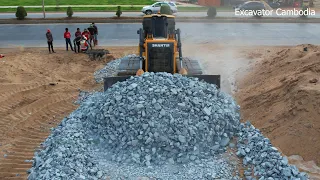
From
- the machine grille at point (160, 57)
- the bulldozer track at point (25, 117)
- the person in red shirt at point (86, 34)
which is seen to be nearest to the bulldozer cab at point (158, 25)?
the machine grille at point (160, 57)

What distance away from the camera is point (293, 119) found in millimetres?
9781

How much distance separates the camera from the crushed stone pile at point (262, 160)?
302 inches

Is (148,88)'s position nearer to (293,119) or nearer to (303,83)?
(293,119)

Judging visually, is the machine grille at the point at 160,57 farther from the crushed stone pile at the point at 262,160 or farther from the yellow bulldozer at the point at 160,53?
the crushed stone pile at the point at 262,160

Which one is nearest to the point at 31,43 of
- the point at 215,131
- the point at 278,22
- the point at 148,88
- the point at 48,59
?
the point at 48,59

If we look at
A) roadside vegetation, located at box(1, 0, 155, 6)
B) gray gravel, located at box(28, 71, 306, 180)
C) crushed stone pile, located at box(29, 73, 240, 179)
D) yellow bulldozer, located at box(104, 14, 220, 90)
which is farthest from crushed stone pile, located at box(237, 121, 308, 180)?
roadside vegetation, located at box(1, 0, 155, 6)

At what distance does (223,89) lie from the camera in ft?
45.0

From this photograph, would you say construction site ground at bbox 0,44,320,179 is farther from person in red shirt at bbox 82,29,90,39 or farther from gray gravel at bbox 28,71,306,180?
person in red shirt at bbox 82,29,90,39

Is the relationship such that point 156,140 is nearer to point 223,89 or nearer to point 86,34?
point 223,89

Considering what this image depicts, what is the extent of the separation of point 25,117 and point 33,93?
7.34ft

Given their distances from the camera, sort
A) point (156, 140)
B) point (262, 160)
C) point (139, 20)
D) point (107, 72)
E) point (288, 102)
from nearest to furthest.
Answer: point (262, 160)
point (156, 140)
point (288, 102)
point (107, 72)
point (139, 20)

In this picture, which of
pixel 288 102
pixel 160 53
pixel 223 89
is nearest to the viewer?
pixel 288 102

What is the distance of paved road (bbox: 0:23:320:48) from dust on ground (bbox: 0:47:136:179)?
2.32 metres

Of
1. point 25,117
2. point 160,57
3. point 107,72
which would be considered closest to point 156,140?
point 160,57
